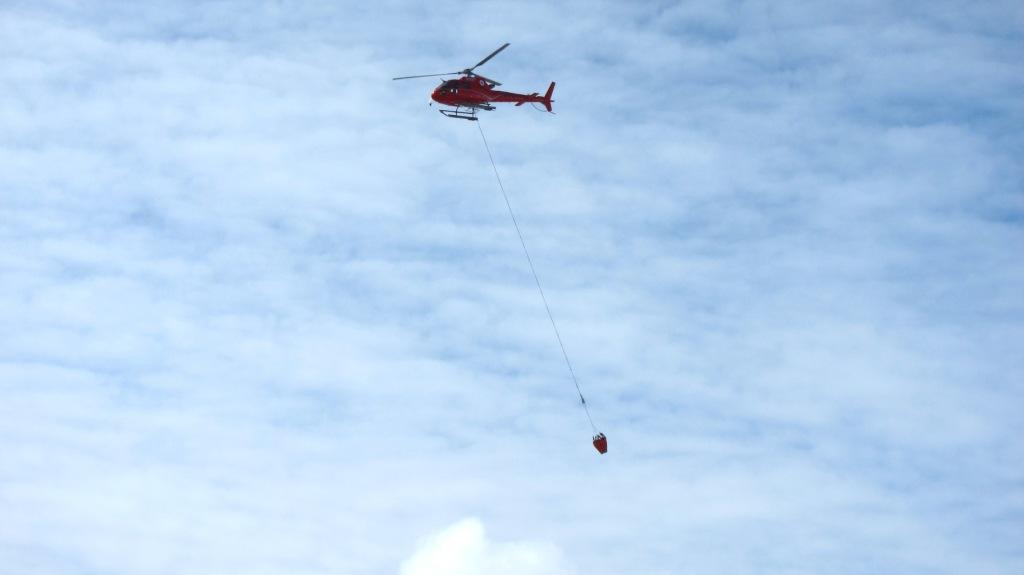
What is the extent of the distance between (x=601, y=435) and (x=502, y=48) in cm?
2832

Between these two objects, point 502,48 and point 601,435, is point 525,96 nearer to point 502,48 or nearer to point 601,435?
point 502,48

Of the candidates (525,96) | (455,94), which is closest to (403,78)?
(455,94)

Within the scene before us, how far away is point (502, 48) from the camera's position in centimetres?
8369

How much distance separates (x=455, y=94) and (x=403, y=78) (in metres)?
4.05

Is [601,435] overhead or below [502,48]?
below

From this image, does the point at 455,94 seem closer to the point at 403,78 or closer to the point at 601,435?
the point at 403,78

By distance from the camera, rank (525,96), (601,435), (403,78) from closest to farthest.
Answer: (601,435) < (403,78) < (525,96)

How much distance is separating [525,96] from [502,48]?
9.96 metres

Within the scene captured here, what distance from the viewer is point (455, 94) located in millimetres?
86750

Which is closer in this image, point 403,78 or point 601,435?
point 601,435

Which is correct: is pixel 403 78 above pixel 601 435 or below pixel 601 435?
above

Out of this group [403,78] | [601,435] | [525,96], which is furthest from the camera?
[525,96]

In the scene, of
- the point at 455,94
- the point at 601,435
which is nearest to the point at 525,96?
the point at 455,94

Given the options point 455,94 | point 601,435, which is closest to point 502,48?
point 455,94
